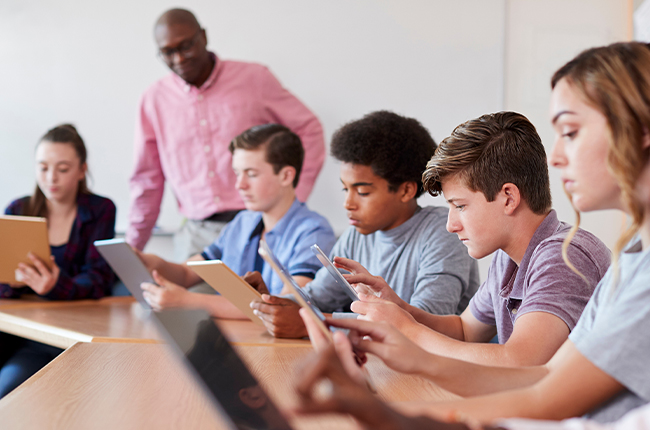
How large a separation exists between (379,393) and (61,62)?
2.83 metres

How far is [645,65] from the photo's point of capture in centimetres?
62

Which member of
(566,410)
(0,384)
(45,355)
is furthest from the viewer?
(45,355)

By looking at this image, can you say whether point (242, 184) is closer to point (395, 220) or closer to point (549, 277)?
point (395, 220)

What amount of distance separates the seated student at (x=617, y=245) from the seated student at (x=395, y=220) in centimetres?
72

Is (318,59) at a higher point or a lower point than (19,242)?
higher

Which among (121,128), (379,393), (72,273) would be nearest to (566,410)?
(379,393)

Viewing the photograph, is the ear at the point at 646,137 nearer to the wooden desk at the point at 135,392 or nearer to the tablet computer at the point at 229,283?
the wooden desk at the point at 135,392

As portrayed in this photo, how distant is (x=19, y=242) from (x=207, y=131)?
1002 mm

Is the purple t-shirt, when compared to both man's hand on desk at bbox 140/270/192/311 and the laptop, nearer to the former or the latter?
the laptop

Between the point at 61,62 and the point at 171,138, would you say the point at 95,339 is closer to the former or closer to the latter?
the point at 171,138

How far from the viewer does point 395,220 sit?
158 cm

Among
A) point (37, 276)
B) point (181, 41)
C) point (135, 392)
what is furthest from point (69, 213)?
point (135, 392)

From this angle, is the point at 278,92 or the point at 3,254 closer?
the point at 3,254

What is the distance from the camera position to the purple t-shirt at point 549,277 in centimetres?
89
